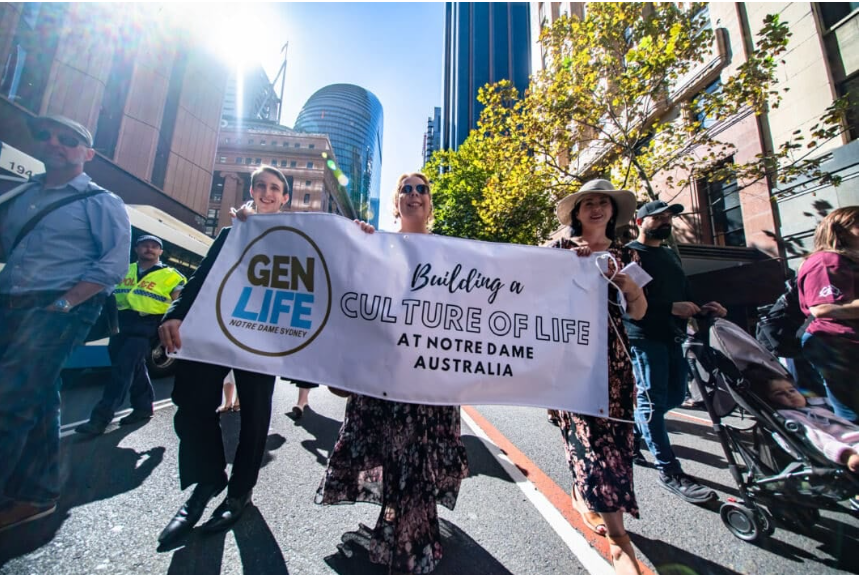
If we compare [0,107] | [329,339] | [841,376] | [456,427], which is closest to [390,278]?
[329,339]

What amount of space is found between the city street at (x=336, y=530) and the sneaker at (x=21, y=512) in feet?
0.17

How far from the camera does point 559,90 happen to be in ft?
30.6

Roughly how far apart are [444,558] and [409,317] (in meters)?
1.17

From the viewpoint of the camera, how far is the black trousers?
1.86 m

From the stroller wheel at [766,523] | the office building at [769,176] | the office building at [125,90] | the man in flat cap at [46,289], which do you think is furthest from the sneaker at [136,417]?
the office building at [769,176]

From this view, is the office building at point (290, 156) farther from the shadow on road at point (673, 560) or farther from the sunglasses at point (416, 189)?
the shadow on road at point (673, 560)

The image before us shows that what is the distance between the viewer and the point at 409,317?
180 centimetres

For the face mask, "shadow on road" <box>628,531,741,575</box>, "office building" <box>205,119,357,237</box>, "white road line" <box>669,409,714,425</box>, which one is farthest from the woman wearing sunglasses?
"office building" <box>205,119,357,237</box>

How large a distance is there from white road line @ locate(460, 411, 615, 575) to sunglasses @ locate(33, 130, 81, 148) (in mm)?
3690

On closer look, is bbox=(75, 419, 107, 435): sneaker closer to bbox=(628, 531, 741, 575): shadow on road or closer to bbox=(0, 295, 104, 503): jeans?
bbox=(0, 295, 104, 503): jeans

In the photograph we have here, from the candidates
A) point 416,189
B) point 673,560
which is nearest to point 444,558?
point 673,560

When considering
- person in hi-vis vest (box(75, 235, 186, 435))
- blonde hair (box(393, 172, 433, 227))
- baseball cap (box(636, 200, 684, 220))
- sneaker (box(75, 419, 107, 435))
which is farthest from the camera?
person in hi-vis vest (box(75, 235, 186, 435))

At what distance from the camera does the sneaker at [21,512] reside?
5.85ft

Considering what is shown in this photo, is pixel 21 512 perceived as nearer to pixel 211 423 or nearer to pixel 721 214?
pixel 211 423
